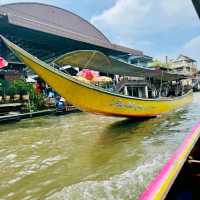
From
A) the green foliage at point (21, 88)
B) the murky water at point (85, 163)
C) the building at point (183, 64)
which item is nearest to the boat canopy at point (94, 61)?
the murky water at point (85, 163)

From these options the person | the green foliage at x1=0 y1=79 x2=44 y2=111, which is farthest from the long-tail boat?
the green foliage at x1=0 y1=79 x2=44 y2=111

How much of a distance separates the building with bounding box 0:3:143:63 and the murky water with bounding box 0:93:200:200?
12458 millimetres

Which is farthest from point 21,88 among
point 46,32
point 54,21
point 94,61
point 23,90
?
point 54,21

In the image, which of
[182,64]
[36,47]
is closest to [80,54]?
[36,47]

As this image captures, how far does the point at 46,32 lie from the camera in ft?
70.9

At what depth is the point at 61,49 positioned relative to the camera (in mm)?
27750

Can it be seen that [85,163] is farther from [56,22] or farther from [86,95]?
[56,22]

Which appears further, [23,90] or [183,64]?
[183,64]

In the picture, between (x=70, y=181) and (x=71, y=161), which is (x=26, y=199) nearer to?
(x=70, y=181)

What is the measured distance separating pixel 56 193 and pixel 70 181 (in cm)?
50

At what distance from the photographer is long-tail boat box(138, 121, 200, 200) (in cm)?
189

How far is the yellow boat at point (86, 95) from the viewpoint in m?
8.09

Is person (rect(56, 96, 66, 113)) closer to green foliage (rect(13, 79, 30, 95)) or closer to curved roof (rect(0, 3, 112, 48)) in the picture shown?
green foliage (rect(13, 79, 30, 95))

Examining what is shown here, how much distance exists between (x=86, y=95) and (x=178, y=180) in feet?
21.3
